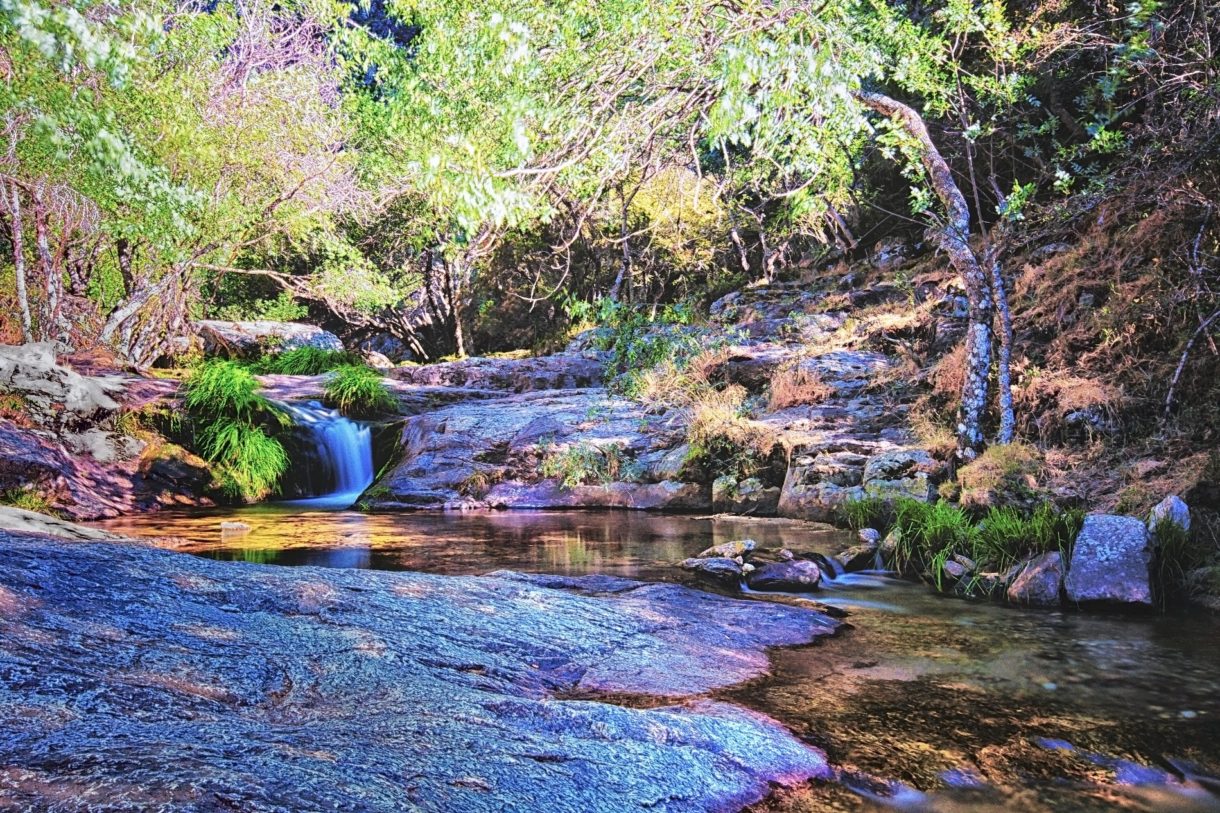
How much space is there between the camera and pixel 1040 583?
5.43 meters

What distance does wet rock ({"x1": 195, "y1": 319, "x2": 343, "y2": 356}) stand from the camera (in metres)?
18.7

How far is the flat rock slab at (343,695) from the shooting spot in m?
1.84

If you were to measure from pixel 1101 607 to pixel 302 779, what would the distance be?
5.45 metres

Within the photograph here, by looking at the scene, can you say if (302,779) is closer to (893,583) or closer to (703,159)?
(893,583)

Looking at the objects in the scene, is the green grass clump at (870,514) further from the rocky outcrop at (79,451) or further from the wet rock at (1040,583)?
the rocky outcrop at (79,451)

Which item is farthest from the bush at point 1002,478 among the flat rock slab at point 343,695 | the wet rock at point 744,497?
the flat rock slab at point 343,695

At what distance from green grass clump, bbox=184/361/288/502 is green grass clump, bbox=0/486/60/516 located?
287 cm

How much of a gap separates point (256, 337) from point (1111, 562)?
19.5 m

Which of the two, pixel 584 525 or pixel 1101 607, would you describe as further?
pixel 584 525

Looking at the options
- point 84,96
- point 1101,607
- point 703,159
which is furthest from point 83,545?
point 703,159

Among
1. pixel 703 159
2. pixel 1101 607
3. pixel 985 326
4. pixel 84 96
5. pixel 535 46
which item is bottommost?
pixel 1101 607

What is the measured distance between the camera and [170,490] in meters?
11.1

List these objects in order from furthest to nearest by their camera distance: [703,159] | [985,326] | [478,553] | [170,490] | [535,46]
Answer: [703,159] < [170,490] < [985,326] < [478,553] < [535,46]

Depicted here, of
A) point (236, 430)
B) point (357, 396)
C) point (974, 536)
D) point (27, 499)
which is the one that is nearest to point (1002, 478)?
point (974, 536)
